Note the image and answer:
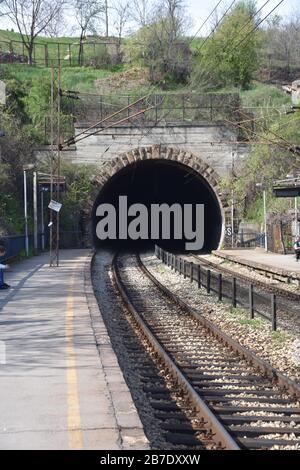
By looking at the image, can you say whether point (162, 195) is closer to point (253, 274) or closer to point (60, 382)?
point (253, 274)

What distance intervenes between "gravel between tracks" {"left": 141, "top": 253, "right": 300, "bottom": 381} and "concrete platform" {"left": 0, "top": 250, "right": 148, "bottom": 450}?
2565 mm

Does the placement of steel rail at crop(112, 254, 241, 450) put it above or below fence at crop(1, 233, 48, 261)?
below

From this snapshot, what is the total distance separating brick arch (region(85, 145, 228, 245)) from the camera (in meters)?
48.9

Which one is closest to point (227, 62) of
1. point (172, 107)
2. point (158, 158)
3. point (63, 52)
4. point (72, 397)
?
point (172, 107)

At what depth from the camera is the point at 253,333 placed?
51.6 ft

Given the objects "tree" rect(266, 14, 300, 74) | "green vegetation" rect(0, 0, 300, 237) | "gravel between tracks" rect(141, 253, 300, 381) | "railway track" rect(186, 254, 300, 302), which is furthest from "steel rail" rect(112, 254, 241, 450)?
"tree" rect(266, 14, 300, 74)

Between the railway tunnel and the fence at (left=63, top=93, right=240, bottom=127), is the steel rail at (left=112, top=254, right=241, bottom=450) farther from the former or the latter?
the railway tunnel

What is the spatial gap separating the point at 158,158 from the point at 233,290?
30.1 metres

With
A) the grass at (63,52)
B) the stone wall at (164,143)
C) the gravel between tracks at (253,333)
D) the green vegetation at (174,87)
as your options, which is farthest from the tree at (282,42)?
the gravel between tracks at (253,333)

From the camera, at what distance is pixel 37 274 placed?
27.7 metres

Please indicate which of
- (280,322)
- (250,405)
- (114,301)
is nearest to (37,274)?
(114,301)

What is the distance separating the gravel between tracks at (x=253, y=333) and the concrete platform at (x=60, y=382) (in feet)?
8.42

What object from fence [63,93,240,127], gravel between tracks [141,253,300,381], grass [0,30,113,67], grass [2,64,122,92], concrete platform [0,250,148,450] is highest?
grass [0,30,113,67]
